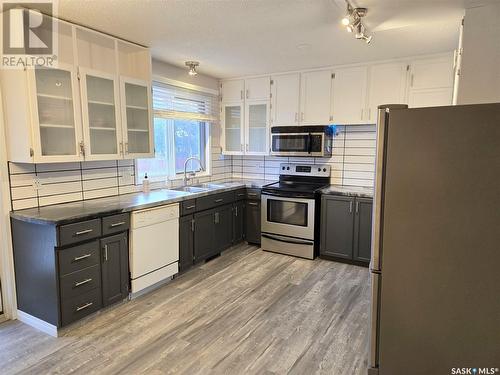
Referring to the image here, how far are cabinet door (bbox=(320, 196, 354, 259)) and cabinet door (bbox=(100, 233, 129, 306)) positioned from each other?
2.30 m

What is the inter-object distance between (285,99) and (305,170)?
1003 mm

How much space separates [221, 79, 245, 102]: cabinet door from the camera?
4694mm

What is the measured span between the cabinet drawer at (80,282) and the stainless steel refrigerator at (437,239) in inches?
83.9

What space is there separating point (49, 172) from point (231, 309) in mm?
1963

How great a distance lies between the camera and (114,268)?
277 cm

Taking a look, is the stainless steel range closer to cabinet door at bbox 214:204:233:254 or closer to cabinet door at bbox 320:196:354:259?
cabinet door at bbox 320:196:354:259

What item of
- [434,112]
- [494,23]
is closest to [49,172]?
[434,112]

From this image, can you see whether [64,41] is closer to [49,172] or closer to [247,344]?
[49,172]

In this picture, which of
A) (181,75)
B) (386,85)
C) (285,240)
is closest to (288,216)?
(285,240)

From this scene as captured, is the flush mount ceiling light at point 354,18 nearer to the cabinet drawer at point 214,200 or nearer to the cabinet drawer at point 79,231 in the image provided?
the cabinet drawer at point 214,200

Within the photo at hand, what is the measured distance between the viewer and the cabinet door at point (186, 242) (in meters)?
3.47

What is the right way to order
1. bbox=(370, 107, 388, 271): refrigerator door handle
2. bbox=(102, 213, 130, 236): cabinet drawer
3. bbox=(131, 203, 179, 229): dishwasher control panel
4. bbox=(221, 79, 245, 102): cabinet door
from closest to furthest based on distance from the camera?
bbox=(370, 107, 388, 271): refrigerator door handle, bbox=(102, 213, 130, 236): cabinet drawer, bbox=(131, 203, 179, 229): dishwasher control panel, bbox=(221, 79, 245, 102): cabinet door

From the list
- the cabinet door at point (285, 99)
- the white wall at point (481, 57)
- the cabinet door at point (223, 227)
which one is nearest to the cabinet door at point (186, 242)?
the cabinet door at point (223, 227)

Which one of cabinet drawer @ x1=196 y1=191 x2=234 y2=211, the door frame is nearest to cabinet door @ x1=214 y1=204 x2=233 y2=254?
cabinet drawer @ x1=196 y1=191 x2=234 y2=211
